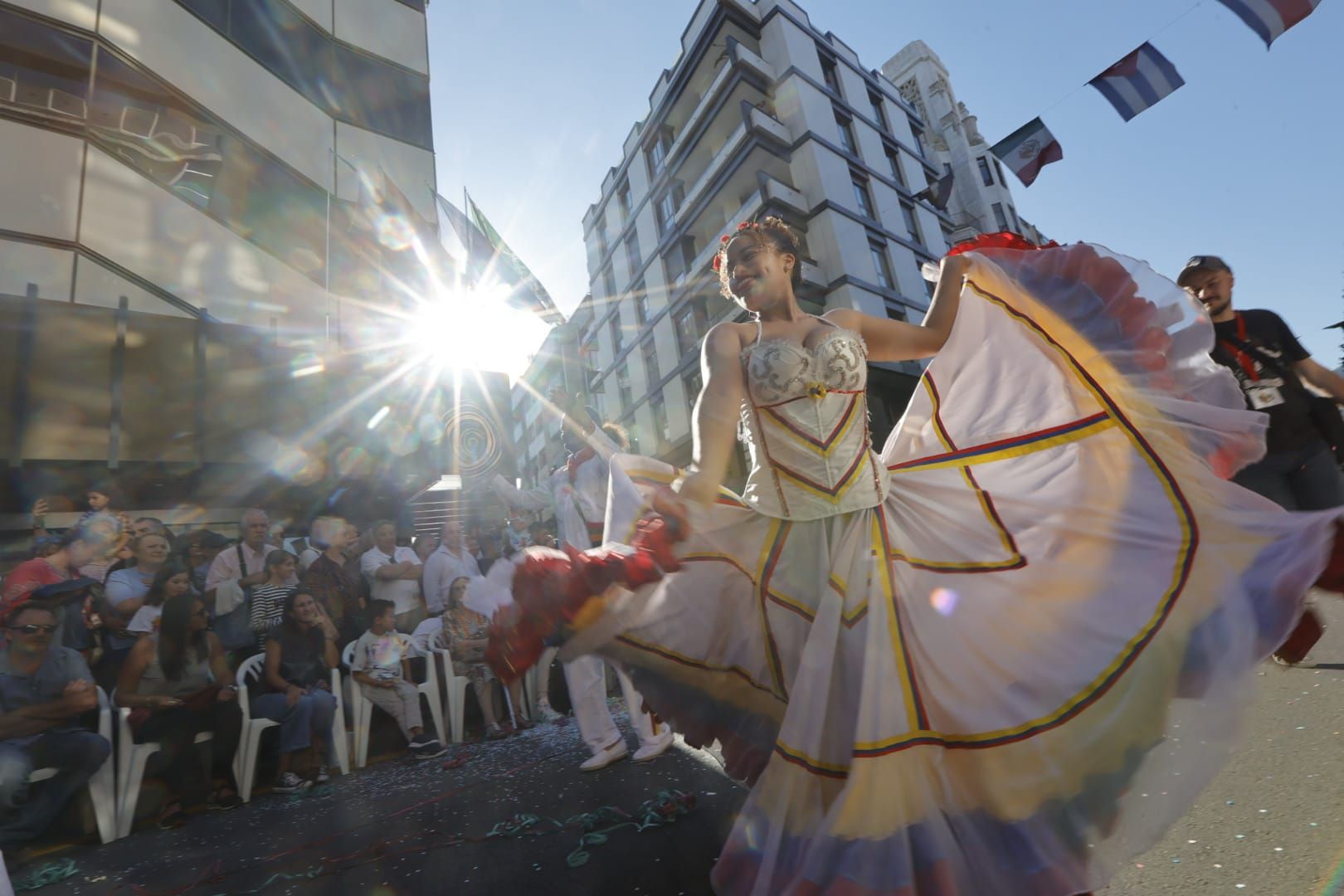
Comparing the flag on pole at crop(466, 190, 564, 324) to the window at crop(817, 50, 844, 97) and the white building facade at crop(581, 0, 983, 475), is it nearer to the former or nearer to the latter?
the white building facade at crop(581, 0, 983, 475)

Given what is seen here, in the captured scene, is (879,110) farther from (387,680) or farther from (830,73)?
(387,680)

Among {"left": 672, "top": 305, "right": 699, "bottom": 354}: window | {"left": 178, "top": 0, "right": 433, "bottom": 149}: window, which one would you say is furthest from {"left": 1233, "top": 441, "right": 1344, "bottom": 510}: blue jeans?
{"left": 672, "top": 305, "right": 699, "bottom": 354}: window

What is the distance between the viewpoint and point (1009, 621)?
174 centimetres

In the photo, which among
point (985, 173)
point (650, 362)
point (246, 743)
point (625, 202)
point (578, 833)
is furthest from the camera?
point (625, 202)

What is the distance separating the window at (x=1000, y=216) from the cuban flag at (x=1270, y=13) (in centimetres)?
2279

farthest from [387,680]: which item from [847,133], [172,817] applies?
[847,133]

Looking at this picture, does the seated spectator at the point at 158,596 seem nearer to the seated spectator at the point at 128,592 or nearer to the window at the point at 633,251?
the seated spectator at the point at 128,592

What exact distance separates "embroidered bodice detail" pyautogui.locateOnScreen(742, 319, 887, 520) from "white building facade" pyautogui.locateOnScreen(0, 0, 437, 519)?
395 inches

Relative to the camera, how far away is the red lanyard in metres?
3.47

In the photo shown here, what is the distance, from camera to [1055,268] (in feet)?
8.06

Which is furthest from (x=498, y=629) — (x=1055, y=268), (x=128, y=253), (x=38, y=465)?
(x=128, y=253)

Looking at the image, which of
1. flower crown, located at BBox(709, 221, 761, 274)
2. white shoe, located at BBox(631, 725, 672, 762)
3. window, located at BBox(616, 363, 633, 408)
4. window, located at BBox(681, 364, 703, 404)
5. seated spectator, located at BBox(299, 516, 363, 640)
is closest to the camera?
flower crown, located at BBox(709, 221, 761, 274)

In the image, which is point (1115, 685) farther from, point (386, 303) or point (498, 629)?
point (386, 303)

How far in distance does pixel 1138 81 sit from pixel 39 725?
1148 cm
